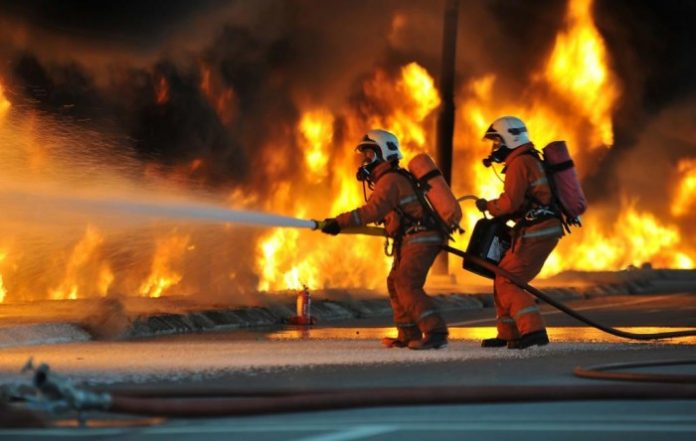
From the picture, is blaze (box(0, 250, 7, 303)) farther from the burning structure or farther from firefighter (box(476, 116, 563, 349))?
firefighter (box(476, 116, 563, 349))

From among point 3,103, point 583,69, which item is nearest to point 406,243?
point 3,103

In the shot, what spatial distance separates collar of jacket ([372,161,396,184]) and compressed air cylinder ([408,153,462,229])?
225 millimetres

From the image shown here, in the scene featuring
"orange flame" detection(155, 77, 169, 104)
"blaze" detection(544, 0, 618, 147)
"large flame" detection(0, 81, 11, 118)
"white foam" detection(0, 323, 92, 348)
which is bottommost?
"white foam" detection(0, 323, 92, 348)

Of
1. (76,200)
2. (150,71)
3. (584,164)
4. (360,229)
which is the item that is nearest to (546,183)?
(360,229)

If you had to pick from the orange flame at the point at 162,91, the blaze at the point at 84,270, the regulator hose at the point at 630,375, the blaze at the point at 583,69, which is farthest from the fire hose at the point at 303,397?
the blaze at the point at 583,69

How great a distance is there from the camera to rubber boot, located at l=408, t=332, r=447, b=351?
12797mm

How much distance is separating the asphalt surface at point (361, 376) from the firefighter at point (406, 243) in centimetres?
30

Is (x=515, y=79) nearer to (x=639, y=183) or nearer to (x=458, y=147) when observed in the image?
(x=458, y=147)

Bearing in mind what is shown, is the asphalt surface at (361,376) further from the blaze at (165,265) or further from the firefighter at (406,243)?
the blaze at (165,265)

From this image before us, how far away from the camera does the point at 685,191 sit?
4478cm

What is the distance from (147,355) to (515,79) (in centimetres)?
2529

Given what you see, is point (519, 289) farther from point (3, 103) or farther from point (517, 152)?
point (3, 103)

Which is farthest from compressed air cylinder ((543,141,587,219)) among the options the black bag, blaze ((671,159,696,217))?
blaze ((671,159,696,217))

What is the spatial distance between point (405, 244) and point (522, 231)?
1070 millimetres
